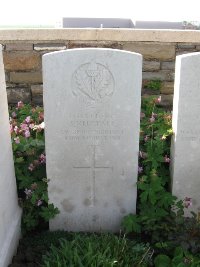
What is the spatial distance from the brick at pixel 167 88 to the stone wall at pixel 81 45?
1cm

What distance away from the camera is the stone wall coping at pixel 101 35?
4230 mm

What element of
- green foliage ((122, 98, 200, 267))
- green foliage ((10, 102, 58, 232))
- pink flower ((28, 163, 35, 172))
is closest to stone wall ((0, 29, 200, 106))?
green foliage ((10, 102, 58, 232))

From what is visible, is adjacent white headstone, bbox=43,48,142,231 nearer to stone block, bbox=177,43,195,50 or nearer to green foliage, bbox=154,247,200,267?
green foliage, bbox=154,247,200,267

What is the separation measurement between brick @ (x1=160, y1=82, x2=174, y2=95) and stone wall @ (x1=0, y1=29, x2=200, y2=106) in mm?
13

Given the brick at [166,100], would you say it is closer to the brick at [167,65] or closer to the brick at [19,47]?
the brick at [167,65]

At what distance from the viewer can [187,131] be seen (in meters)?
2.91

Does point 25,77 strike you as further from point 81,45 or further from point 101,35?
point 101,35

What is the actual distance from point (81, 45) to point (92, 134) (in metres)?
1.86

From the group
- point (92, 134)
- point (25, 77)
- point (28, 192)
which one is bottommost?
point (28, 192)

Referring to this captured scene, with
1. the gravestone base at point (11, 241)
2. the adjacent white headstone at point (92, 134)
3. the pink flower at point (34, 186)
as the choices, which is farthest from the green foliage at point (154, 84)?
the gravestone base at point (11, 241)

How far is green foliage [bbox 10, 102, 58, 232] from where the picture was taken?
3043 mm

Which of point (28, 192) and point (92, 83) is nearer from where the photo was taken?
point (92, 83)

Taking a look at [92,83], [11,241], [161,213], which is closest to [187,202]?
[161,213]

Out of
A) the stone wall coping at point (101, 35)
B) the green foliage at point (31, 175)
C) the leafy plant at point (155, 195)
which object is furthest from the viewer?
the stone wall coping at point (101, 35)
